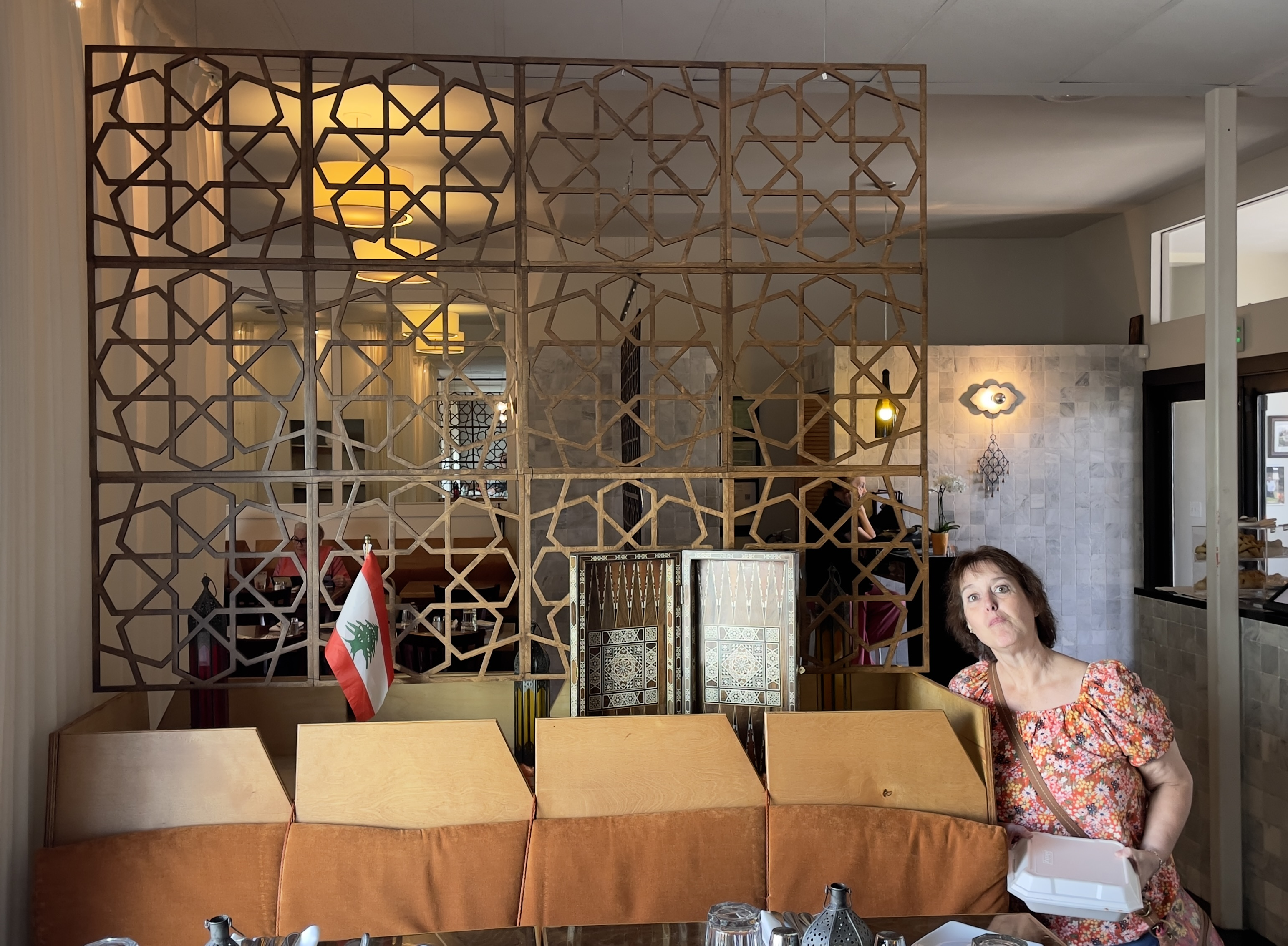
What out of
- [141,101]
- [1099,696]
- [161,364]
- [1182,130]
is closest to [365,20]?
[141,101]

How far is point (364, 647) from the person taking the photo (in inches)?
123

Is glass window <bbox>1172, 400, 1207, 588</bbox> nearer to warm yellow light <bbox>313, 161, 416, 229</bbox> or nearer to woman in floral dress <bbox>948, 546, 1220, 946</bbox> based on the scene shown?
woman in floral dress <bbox>948, 546, 1220, 946</bbox>

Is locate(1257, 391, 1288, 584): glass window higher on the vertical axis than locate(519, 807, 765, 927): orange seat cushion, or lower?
higher

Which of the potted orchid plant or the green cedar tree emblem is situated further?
the potted orchid plant

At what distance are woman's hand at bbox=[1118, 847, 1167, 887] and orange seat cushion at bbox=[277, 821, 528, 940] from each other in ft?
5.51

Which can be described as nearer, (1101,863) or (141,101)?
(1101,863)

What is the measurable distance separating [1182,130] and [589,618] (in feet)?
17.0

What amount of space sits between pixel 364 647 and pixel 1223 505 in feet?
11.9

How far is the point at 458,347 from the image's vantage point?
948 centimetres

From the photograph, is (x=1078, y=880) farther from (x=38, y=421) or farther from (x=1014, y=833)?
(x=38, y=421)

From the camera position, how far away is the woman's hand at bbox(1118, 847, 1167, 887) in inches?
107

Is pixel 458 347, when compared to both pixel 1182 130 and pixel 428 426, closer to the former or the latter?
pixel 428 426

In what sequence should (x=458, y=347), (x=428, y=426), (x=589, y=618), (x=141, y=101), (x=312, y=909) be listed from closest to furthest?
1. (x=312, y=909)
2. (x=589, y=618)
3. (x=141, y=101)
4. (x=458, y=347)
5. (x=428, y=426)

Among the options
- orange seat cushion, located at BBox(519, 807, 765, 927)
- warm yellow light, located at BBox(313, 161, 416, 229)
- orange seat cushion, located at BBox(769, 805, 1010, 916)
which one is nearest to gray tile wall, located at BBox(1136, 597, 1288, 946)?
orange seat cushion, located at BBox(769, 805, 1010, 916)
